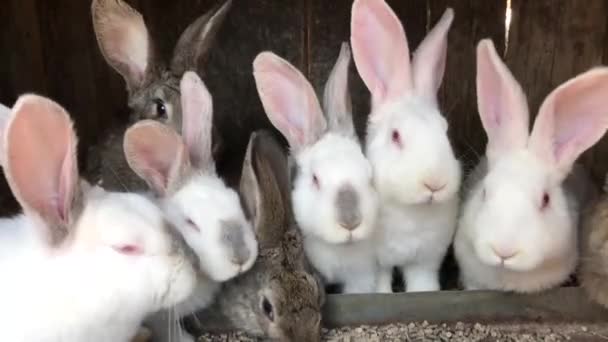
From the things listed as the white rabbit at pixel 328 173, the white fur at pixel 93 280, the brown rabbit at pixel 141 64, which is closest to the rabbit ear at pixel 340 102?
the white rabbit at pixel 328 173

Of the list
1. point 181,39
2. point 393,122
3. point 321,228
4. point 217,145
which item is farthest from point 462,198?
point 181,39

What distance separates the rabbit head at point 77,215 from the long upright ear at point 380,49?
0.65 metres

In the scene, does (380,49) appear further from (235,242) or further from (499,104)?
(235,242)

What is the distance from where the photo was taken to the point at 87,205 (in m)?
1.86

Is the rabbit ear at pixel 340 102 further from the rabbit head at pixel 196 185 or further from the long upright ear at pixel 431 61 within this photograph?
the rabbit head at pixel 196 185

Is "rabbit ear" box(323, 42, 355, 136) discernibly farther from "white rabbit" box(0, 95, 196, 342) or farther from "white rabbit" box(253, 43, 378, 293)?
"white rabbit" box(0, 95, 196, 342)

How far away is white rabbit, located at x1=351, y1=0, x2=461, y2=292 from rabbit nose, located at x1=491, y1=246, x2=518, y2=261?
181 mm

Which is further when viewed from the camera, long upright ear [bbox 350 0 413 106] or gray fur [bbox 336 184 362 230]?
long upright ear [bbox 350 0 413 106]

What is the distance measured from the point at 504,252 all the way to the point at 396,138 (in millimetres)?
386

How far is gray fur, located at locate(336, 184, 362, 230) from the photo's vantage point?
6.70 feet

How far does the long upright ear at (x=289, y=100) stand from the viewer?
2.17 m

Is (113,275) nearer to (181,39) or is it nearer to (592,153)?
(181,39)

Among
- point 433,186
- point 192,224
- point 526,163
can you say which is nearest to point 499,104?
point 526,163

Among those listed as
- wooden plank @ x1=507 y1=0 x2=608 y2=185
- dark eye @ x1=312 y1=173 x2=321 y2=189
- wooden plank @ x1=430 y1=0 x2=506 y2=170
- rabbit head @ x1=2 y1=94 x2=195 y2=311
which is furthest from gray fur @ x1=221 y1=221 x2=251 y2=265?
wooden plank @ x1=507 y1=0 x2=608 y2=185
